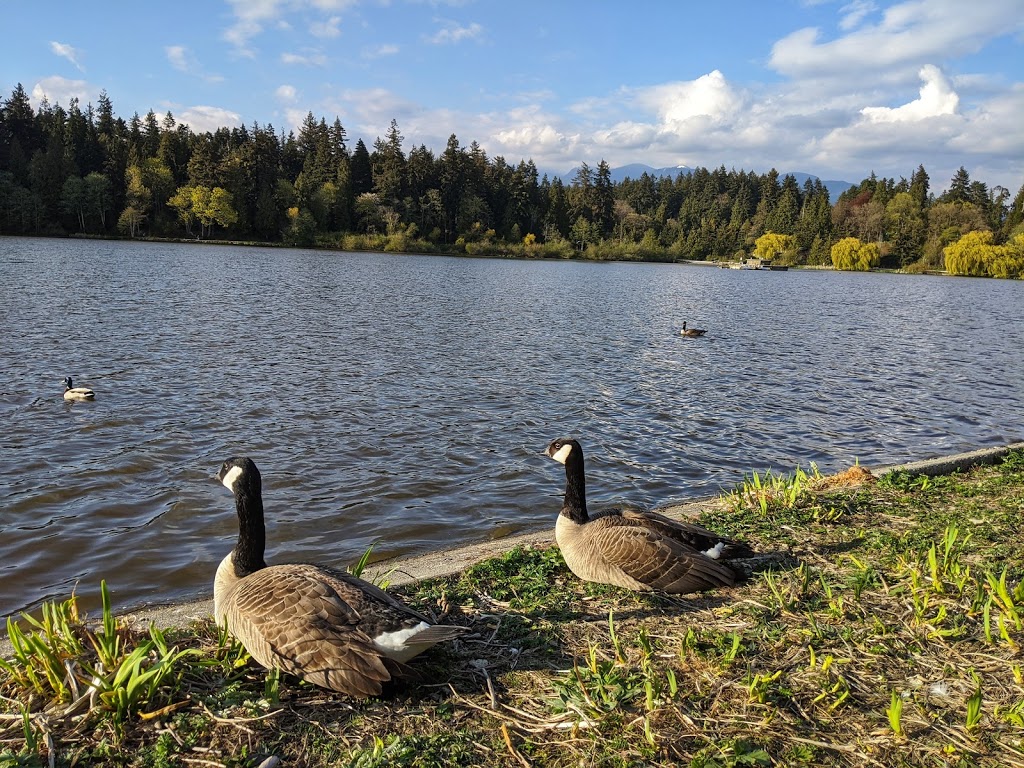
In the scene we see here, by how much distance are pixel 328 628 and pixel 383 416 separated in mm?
10156

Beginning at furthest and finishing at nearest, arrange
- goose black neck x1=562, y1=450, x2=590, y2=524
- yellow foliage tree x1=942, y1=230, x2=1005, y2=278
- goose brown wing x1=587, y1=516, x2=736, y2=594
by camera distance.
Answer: yellow foliage tree x1=942, y1=230, x2=1005, y2=278
goose black neck x1=562, y1=450, x2=590, y2=524
goose brown wing x1=587, y1=516, x2=736, y2=594

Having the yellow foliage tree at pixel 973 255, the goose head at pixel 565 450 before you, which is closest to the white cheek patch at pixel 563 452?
the goose head at pixel 565 450

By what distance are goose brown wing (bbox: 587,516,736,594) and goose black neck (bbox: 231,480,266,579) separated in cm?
274

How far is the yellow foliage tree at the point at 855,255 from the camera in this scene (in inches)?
4860

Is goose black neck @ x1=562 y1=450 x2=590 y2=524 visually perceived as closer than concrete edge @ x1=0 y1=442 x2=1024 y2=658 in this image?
No

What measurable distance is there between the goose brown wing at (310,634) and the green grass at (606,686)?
0.17 metres

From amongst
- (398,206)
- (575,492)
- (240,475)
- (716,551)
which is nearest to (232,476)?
(240,475)

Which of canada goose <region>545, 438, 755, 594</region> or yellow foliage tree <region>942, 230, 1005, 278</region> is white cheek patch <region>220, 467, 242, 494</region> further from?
yellow foliage tree <region>942, 230, 1005, 278</region>

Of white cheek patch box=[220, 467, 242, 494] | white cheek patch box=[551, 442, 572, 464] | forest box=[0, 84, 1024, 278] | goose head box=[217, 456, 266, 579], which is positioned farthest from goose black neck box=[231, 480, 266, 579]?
forest box=[0, 84, 1024, 278]

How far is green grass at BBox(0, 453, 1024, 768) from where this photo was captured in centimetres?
353

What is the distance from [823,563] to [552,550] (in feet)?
8.23

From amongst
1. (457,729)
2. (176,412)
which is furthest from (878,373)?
(457,729)

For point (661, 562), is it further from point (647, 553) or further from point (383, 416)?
point (383, 416)

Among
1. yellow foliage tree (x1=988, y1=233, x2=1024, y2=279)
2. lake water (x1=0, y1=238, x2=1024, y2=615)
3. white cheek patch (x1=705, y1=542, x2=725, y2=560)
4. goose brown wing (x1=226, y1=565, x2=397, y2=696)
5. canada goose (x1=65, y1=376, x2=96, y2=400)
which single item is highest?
yellow foliage tree (x1=988, y1=233, x2=1024, y2=279)
